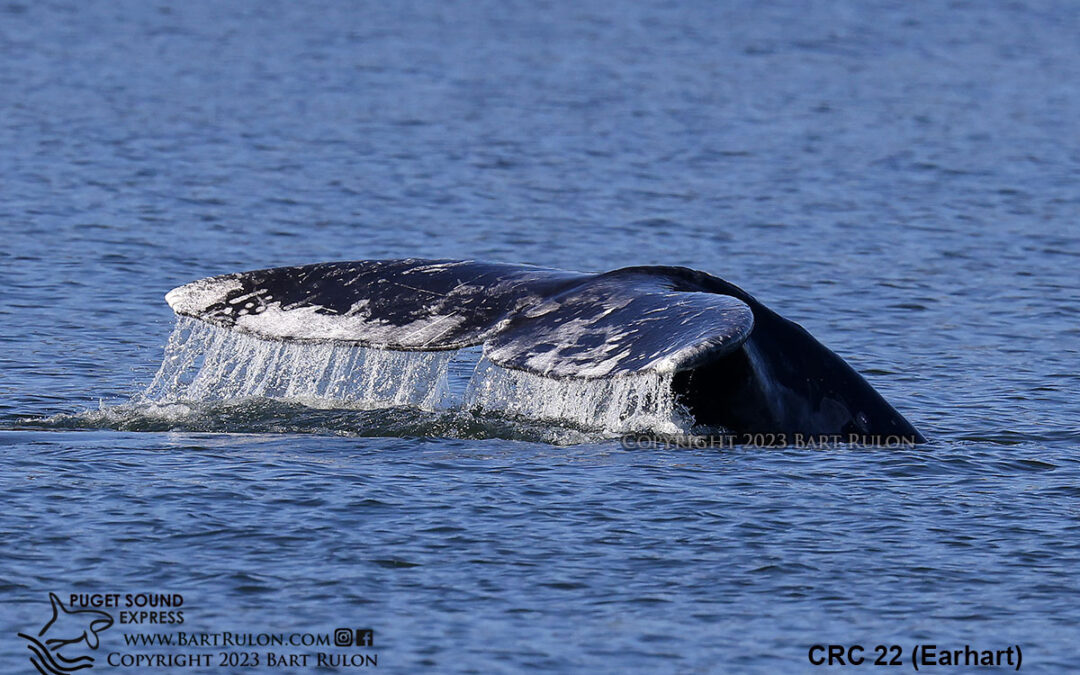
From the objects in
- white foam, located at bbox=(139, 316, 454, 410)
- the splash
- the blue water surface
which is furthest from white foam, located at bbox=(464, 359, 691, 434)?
white foam, located at bbox=(139, 316, 454, 410)

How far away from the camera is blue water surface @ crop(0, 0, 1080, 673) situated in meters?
8.31

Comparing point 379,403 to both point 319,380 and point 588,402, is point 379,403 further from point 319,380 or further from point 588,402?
point 588,402

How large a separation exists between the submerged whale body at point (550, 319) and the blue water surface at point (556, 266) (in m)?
0.47

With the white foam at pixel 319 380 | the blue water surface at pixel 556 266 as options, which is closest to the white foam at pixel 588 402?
the blue water surface at pixel 556 266

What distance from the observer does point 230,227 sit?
64.2 feet

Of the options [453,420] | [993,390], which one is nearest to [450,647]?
[453,420]

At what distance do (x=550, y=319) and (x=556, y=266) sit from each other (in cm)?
907

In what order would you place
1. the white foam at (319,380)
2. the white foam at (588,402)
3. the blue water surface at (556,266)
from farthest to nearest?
the white foam at (319,380) < the white foam at (588,402) < the blue water surface at (556,266)

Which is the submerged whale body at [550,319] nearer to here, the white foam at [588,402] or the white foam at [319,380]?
the white foam at [588,402]

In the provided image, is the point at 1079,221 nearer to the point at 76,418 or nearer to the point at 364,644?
the point at 76,418

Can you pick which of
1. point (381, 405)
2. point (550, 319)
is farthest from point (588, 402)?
point (550, 319)

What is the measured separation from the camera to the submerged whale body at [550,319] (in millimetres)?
8961

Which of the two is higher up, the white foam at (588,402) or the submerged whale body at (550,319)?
the submerged whale body at (550,319)

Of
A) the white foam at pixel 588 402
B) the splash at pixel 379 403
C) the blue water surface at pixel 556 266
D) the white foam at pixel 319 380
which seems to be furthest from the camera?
the white foam at pixel 319 380
